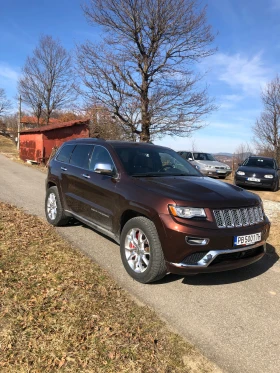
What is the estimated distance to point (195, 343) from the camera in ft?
9.39

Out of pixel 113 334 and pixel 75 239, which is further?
pixel 75 239

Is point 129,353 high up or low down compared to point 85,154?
down

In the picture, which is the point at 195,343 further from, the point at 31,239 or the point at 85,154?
the point at 85,154

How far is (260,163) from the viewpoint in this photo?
1558cm

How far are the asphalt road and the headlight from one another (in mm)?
964

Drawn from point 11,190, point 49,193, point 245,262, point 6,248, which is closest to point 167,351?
point 245,262

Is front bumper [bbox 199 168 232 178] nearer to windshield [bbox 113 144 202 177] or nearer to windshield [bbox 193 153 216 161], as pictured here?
windshield [bbox 193 153 216 161]

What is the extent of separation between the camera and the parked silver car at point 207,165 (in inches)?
709

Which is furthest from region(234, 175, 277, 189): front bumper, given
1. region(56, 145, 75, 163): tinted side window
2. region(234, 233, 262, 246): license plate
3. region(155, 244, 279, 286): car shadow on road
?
region(234, 233, 262, 246): license plate

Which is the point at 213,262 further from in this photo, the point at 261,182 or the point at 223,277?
the point at 261,182

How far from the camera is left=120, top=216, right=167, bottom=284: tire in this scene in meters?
A: 3.69

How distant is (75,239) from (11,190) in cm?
569

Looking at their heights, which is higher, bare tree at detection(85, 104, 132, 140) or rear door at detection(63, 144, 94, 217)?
bare tree at detection(85, 104, 132, 140)

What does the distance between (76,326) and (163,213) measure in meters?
1.47
